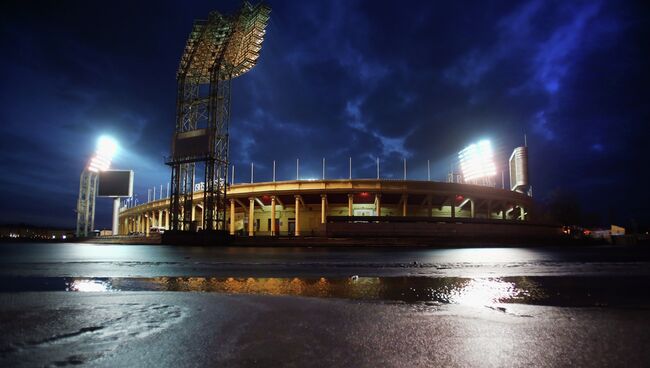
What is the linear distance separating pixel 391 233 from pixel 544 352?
134 feet

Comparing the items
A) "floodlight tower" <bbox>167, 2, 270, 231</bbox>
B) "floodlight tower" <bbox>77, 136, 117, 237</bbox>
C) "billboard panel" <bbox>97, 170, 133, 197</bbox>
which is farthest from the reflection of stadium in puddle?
"floodlight tower" <bbox>77, 136, 117, 237</bbox>

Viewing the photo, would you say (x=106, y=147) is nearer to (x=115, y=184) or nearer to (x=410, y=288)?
(x=115, y=184)

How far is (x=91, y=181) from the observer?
75875 mm

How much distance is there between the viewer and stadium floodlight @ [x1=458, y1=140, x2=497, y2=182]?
2891 inches

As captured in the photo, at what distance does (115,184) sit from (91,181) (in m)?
9.50

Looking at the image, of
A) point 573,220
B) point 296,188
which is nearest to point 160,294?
point 296,188

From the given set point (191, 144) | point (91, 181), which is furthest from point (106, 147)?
point (191, 144)

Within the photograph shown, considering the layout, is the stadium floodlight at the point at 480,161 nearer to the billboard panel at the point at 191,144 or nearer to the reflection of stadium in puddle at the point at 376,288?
the billboard panel at the point at 191,144

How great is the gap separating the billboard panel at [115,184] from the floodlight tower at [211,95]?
2573cm

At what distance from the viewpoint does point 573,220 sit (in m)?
90.6

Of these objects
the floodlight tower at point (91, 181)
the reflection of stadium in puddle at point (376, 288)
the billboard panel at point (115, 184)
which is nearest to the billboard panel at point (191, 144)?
the billboard panel at point (115, 184)

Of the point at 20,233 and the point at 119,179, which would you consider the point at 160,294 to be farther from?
the point at 20,233

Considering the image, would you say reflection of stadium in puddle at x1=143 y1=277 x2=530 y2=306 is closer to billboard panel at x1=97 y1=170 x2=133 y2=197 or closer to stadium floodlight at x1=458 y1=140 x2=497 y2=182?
billboard panel at x1=97 y1=170 x2=133 y2=197

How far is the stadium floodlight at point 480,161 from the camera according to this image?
7344 cm
